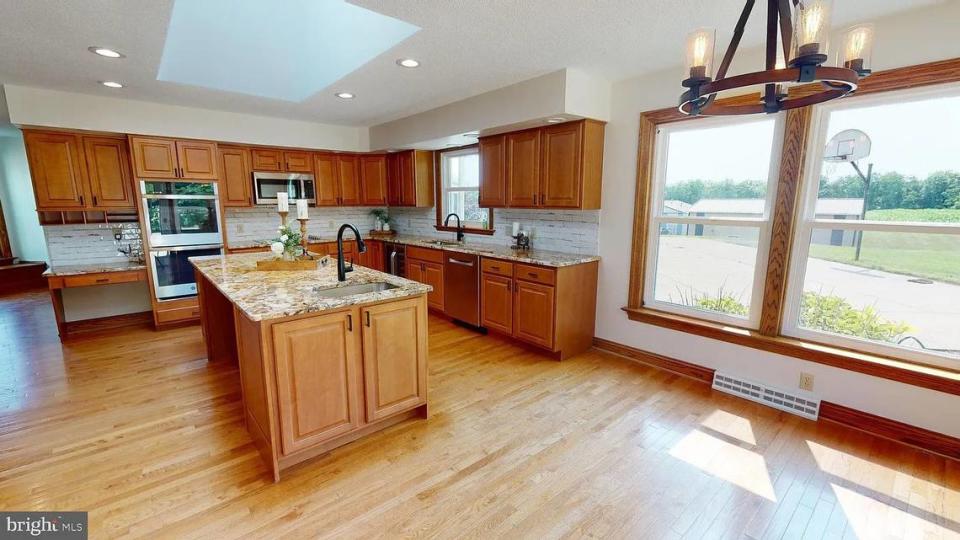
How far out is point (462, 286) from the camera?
14.1 feet

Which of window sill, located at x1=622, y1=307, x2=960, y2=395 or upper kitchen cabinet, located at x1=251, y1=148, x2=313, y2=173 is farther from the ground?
upper kitchen cabinet, located at x1=251, y1=148, x2=313, y2=173

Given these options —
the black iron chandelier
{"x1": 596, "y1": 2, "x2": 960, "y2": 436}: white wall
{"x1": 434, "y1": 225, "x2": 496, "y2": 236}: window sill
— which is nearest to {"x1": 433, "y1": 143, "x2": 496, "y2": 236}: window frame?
{"x1": 434, "y1": 225, "x2": 496, "y2": 236}: window sill

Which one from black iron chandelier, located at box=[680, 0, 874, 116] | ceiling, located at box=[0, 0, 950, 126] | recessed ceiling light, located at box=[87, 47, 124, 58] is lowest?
black iron chandelier, located at box=[680, 0, 874, 116]

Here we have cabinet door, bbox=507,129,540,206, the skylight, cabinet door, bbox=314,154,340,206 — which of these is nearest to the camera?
the skylight

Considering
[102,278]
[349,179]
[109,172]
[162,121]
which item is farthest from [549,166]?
[102,278]

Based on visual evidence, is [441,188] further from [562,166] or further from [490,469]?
[490,469]

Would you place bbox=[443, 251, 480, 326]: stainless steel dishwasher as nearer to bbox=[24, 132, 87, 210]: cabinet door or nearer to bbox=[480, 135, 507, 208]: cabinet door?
bbox=[480, 135, 507, 208]: cabinet door

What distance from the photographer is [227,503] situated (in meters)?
1.88

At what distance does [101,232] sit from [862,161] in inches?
268

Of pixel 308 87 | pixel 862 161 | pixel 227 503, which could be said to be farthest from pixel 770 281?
pixel 308 87

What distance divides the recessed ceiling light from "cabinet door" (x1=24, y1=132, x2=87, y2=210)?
1790mm

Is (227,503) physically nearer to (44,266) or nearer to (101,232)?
(101,232)

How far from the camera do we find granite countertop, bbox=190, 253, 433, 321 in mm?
1968

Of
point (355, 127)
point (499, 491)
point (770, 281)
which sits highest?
point (355, 127)
